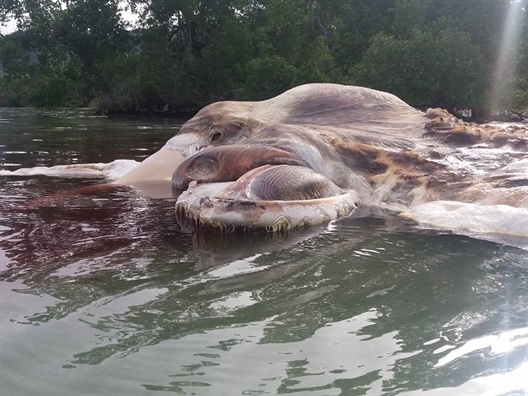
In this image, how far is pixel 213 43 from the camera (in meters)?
27.7

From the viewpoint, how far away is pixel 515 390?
1812mm

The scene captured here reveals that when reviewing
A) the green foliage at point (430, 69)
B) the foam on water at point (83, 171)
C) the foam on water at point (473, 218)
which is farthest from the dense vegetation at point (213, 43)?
the foam on water at point (473, 218)

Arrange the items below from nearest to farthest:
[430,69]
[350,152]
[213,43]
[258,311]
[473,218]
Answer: [258,311]
[473,218]
[350,152]
[430,69]
[213,43]

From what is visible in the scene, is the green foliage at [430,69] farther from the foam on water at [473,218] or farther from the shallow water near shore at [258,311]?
the shallow water near shore at [258,311]

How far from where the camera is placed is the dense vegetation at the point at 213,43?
2241 cm

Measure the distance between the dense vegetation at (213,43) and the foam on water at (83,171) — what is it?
14.7 m

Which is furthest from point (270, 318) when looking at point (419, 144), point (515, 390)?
point (419, 144)

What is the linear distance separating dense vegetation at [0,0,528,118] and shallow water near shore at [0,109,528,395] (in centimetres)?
1787

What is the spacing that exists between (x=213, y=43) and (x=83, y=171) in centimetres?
2171

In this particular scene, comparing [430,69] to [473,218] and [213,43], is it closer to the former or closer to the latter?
[213,43]

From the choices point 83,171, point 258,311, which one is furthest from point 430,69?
point 258,311

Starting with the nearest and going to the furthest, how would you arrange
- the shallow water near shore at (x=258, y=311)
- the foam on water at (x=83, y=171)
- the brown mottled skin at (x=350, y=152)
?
the shallow water near shore at (x=258, y=311) < the brown mottled skin at (x=350, y=152) < the foam on water at (x=83, y=171)

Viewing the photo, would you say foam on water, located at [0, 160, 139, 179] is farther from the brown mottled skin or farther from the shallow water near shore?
the shallow water near shore

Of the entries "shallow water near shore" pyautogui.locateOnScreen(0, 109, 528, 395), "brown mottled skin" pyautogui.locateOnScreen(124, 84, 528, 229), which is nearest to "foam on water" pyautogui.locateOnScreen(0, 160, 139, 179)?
"brown mottled skin" pyautogui.locateOnScreen(124, 84, 528, 229)
